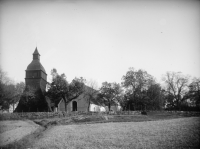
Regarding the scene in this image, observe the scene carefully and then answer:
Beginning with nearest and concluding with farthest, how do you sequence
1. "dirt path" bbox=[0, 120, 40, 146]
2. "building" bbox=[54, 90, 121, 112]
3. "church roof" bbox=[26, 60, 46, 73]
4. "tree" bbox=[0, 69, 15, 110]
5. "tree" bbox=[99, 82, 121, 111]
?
"dirt path" bbox=[0, 120, 40, 146], "tree" bbox=[0, 69, 15, 110], "church roof" bbox=[26, 60, 46, 73], "building" bbox=[54, 90, 121, 112], "tree" bbox=[99, 82, 121, 111]

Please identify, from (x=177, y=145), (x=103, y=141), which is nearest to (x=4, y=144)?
(x=103, y=141)

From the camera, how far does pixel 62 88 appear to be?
38000 millimetres

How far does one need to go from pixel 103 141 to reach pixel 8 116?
28.0m

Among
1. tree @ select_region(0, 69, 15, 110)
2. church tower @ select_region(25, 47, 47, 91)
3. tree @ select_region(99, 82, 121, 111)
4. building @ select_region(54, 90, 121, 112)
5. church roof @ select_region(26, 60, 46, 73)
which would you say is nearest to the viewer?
tree @ select_region(0, 69, 15, 110)

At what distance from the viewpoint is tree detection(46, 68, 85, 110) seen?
37.9 m

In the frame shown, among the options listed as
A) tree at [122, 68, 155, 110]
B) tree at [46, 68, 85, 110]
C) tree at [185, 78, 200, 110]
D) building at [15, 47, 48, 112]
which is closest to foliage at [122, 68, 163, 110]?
tree at [122, 68, 155, 110]

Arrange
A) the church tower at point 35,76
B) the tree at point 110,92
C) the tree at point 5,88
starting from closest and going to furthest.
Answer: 1. the tree at point 5,88
2. the church tower at point 35,76
3. the tree at point 110,92

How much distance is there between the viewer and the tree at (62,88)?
3788 centimetres

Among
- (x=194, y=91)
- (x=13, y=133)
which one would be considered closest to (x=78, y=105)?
(x=13, y=133)

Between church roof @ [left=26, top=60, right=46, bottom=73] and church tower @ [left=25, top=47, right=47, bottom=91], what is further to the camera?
church roof @ [left=26, top=60, right=46, bottom=73]

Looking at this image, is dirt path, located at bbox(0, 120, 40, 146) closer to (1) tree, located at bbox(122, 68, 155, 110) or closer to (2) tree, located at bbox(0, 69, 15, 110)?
(2) tree, located at bbox(0, 69, 15, 110)

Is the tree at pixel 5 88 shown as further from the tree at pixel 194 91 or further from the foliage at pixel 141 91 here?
the tree at pixel 194 91

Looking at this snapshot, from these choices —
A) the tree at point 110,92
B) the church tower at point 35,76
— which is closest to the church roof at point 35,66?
the church tower at point 35,76

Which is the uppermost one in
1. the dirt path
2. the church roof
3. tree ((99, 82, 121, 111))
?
the church roof
